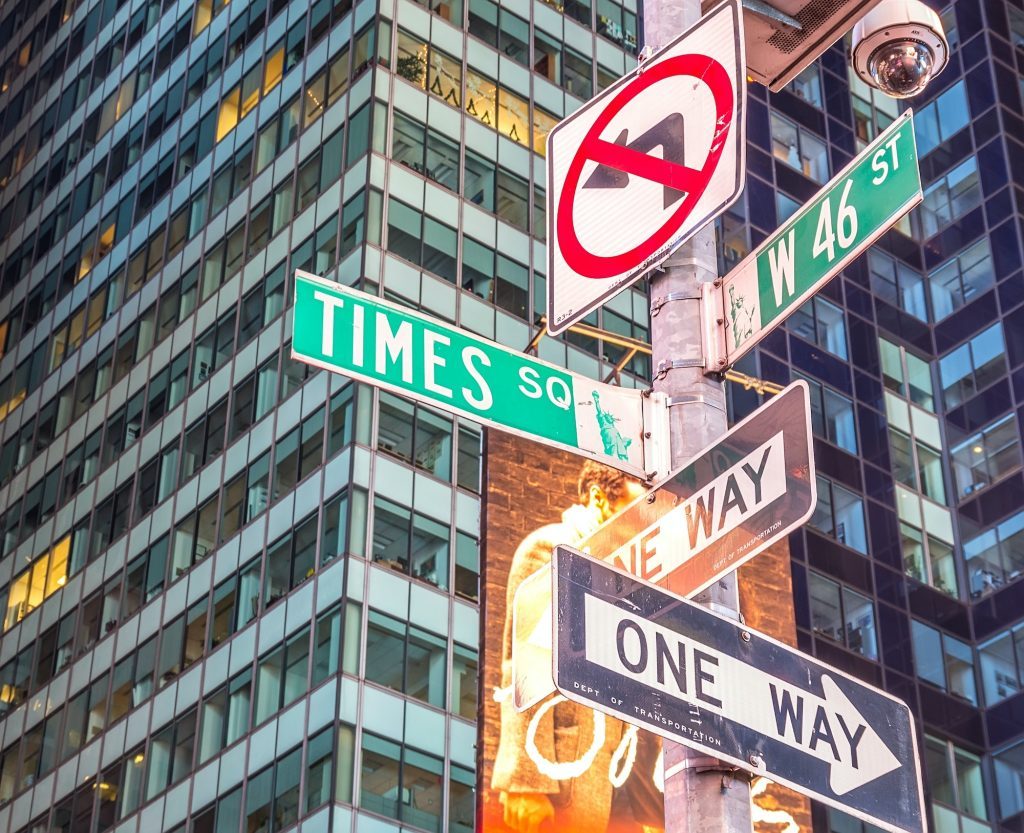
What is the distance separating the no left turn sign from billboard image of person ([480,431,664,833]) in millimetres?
1846

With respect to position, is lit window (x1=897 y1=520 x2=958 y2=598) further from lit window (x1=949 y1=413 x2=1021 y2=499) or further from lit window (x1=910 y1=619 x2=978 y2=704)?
lit window (x1=949 y1=413 x2=1021 y2=499)

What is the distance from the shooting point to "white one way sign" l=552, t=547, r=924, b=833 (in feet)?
17.4

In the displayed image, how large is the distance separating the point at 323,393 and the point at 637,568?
122 feet

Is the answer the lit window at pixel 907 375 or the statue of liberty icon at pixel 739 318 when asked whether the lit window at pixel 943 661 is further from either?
the statue of liberty icon at pixel 739 318

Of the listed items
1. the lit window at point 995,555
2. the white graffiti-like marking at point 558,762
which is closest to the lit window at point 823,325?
the lit window at point 995,555

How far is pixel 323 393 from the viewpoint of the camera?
42.9 m

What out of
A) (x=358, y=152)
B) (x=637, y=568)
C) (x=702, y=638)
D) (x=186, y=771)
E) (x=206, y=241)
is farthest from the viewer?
(x=206, y=241)

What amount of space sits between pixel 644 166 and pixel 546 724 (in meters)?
19.0

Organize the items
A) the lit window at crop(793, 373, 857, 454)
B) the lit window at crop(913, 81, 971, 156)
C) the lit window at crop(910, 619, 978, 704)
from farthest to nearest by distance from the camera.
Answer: the lit window at crop(913, 81, 971, 156) < the lit window at crop(793, 373, 857, 454) < the lit window at crop(910, 619, 978, 704)

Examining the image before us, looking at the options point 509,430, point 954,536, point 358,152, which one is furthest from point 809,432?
point 954,536

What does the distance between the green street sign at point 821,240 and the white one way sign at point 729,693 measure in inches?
46.6

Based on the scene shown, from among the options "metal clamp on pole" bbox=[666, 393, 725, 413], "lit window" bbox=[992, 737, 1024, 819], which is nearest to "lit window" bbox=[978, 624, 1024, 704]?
"lit window" bbox=[992, 737, 1024, 819]

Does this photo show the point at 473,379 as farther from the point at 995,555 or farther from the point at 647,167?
the point at 995,555

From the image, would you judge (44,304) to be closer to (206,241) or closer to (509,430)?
(206,241)
